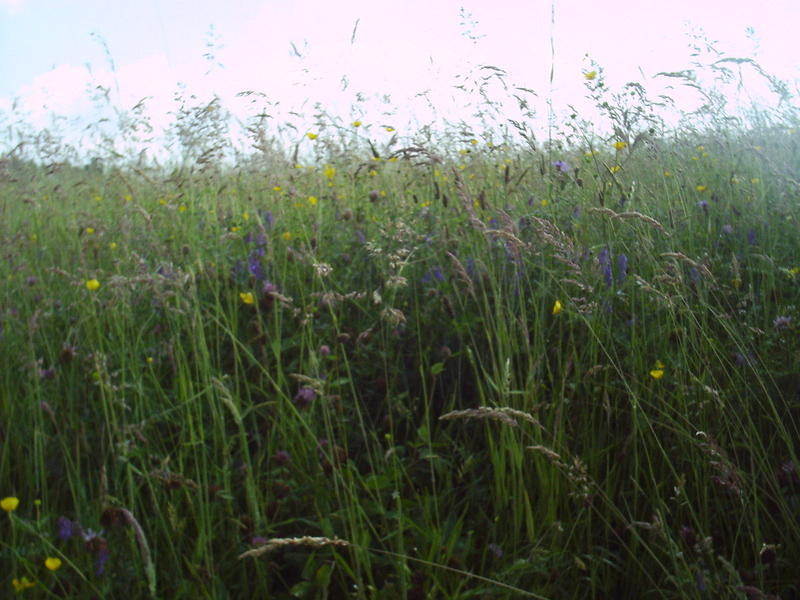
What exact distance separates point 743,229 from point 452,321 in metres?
1.17

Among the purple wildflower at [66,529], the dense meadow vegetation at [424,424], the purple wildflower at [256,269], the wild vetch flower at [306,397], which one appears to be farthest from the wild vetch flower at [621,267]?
the purple wildflower at [66,529]

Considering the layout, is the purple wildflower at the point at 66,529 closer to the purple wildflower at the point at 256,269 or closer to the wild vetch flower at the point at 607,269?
the purple wildflower at the point at 256,269

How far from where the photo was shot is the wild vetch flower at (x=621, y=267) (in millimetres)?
1768

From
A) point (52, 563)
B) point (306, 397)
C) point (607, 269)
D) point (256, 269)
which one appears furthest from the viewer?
point (256, 269)

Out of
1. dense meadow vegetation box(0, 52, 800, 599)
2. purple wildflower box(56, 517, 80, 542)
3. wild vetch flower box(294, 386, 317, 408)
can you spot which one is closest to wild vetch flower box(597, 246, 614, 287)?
dense meadow vegetation box(0, 52, 800, 599)

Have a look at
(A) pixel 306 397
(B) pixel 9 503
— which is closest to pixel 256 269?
(A) pixel 306 397

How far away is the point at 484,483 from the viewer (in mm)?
1431

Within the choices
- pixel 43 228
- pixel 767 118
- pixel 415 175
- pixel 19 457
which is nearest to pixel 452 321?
pixel 19 457

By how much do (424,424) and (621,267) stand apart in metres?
0.69

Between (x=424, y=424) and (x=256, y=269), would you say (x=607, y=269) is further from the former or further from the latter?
(x=256, y=269)

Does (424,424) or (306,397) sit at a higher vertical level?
(306,397)

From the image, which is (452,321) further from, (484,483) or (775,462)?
(775,462)

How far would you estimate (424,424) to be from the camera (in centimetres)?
154

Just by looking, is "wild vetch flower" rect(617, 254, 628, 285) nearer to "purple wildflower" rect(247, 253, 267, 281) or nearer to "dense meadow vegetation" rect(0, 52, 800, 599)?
"dense meadow vegetation" rect(0, 52, 800, 599)
